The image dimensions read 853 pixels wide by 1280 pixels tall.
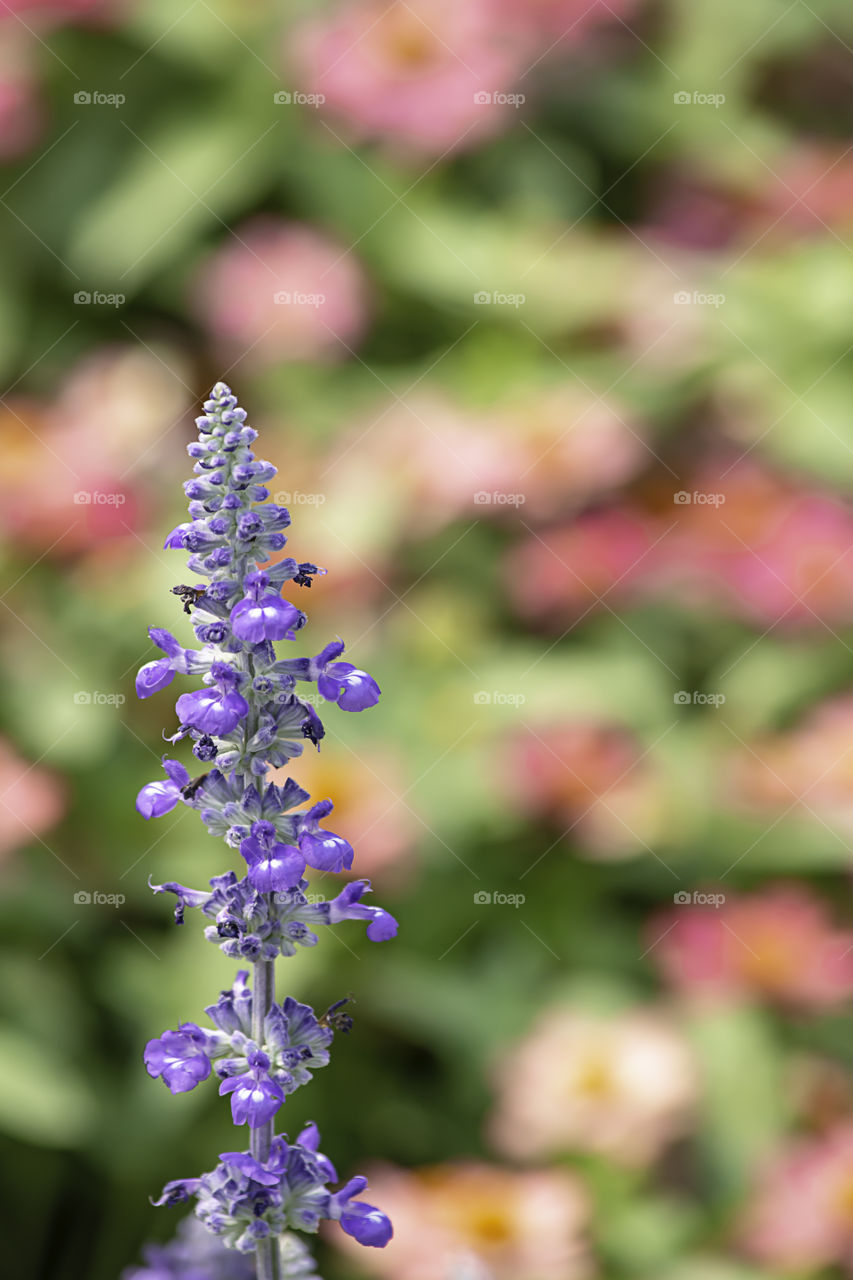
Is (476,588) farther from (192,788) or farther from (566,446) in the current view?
(192,788)

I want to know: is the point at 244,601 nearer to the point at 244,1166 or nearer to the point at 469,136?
the point at 244,1166

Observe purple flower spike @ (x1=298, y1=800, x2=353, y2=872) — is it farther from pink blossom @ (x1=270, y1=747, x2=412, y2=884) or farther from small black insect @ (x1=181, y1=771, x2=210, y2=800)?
pink blossom @ (x1=270, y1=747, x2=412, y2=884)

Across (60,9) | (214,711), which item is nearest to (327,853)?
(214,711)

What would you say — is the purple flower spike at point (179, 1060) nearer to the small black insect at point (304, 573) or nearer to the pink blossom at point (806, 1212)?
the small black insect at point (304, 573)

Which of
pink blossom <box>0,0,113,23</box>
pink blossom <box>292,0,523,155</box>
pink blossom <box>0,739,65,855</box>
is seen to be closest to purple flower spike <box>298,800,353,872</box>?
pink blossom <box>0,739,65,855</box>

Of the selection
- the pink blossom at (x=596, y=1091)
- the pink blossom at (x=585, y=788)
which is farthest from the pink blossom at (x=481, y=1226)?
the pink blossom at (x=585, y=788)

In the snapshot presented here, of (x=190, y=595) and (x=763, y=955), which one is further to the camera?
(x=763, y=955)
